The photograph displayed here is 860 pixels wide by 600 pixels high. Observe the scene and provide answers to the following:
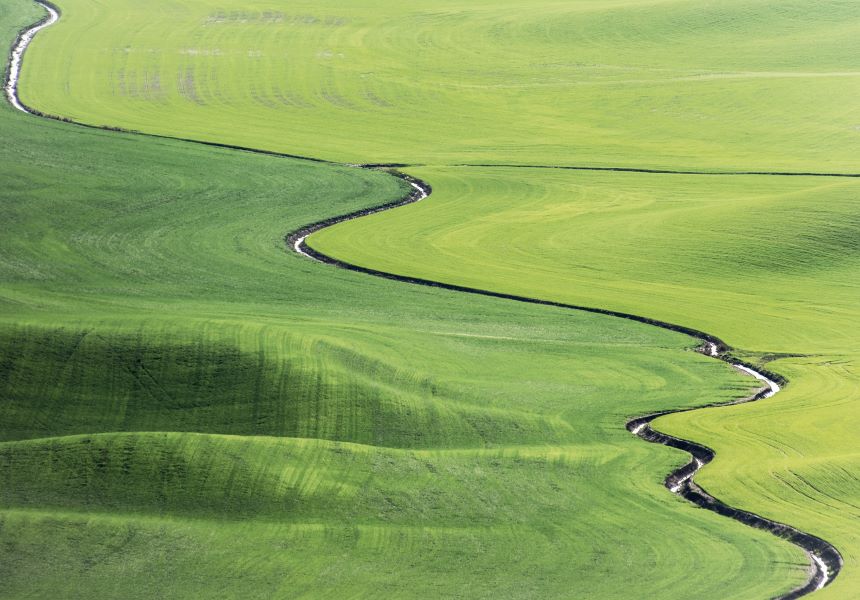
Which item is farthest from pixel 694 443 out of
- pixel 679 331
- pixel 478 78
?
pixel 478 78

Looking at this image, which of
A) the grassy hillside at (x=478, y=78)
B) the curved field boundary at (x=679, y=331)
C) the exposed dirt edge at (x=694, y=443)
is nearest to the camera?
the exposed dirt edge at (x=694, y=443)

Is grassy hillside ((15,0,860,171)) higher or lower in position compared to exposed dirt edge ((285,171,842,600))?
higher

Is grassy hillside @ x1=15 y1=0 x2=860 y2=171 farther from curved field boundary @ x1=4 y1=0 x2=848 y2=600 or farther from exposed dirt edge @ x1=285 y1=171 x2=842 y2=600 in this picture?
exposed dirt edge @ x1=285 y1=171 x2=842 y2=600

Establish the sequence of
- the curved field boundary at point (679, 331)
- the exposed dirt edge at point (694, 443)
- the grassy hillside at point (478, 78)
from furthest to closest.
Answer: the grassy hillside at point (478, 78) < the curved field boundary at point (679, 331) < the exposed dirt edge at point (694, 443)

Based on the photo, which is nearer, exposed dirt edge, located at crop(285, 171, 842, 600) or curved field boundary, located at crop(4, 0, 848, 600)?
exposed dirt edge, located at crop(285, 171, 842, 600)

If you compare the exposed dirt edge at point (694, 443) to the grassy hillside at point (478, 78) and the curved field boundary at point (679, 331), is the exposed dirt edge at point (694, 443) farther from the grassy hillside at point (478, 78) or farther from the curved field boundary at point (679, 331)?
the grassy hillside at point (478, 78)

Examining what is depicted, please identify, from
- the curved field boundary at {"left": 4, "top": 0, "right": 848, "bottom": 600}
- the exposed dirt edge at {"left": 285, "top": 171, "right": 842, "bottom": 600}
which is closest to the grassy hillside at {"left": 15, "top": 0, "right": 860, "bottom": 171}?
the curved field boundary at {"left": 4, "top": 0, "right": 848, "bottom": 600}

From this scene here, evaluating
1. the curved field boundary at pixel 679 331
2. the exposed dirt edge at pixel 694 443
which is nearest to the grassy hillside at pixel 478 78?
the curved field boundary at pixel 679 331
